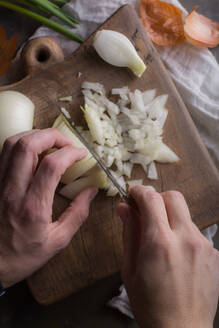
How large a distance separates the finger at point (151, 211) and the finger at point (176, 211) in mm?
36

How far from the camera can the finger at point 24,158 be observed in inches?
42.2

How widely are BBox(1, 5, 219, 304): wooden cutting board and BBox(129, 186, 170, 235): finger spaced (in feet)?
1.03

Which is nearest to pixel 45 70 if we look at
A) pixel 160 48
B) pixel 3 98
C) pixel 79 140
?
pixel 3 98

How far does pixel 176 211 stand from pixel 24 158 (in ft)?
1.53

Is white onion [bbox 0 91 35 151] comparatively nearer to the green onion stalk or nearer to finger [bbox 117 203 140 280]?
the green onion stalk

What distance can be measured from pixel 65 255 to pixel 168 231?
18.4 inches

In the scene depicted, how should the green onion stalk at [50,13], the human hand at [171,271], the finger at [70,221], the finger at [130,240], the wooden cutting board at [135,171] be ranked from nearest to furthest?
the human hand at [171,271] < the finger at [130,240] < the finger at [70,221] < the wooden cutting board at [135,171] < the green onion stalk at [50,13]

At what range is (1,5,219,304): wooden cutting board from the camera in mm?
1279

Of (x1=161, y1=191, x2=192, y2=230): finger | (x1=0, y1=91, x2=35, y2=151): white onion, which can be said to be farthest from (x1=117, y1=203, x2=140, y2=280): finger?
(x1=0, y1=91, x2=35, y2=151): white onion

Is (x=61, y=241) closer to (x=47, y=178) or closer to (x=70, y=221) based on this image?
(x=70, y=221)

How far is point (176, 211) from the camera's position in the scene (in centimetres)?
100

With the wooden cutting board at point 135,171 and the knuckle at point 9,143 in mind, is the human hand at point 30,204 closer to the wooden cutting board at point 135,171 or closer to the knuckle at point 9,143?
the knuckle at point 9,143

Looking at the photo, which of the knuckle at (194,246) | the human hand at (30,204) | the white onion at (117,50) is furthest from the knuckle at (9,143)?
the knuckle at (194,246)

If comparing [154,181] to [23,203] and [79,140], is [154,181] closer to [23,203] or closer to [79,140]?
[79,140]
